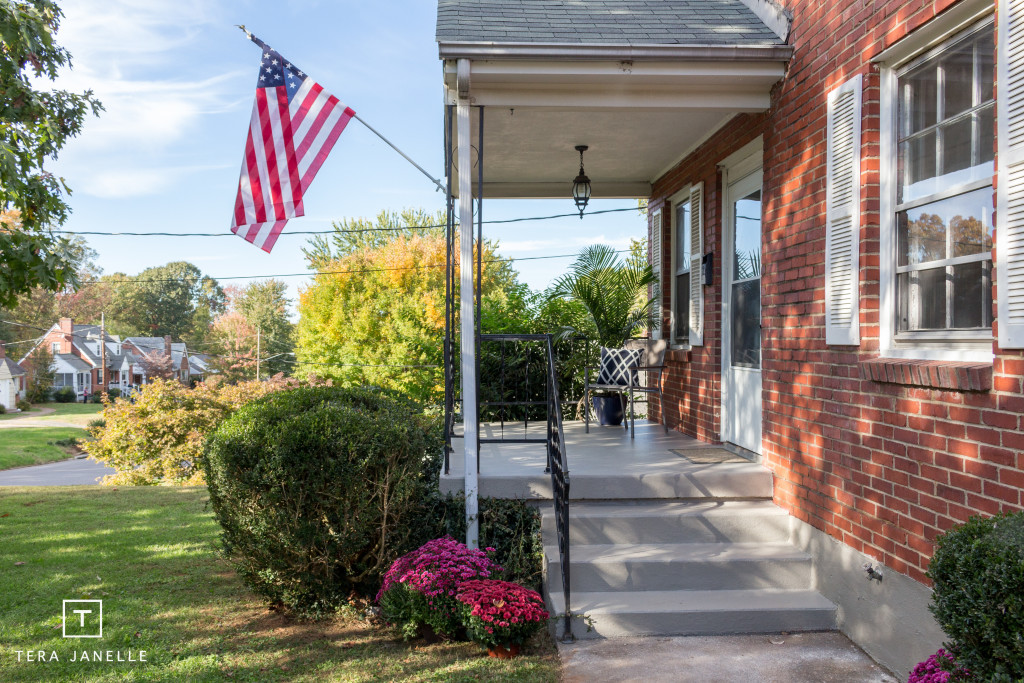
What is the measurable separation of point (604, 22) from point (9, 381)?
51.7 m

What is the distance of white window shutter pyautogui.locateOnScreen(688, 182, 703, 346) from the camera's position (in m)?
6.30

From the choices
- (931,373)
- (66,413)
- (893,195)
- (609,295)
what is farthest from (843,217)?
(66,413)

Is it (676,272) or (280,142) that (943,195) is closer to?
(676,272)

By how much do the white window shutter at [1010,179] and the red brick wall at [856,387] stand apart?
156 millimetres

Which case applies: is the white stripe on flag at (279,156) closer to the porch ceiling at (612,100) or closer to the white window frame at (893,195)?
the porch ceiling at (612,100)

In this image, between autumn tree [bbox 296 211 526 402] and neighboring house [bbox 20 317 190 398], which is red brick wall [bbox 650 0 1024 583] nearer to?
autumn tree [bbox 296 211 526 402]

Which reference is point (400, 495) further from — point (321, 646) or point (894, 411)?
point (894, 411)

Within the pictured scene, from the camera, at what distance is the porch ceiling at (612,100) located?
4.50m

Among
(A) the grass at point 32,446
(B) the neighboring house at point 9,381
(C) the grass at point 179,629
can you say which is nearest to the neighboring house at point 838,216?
(C) the grass at point 179,629

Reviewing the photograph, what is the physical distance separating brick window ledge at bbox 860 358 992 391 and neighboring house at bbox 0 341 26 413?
5119 cm

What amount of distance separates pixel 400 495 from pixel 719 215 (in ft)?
12.3

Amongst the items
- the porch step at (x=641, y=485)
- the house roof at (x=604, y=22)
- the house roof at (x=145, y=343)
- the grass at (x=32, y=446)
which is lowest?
the grass at (x=32, y=446)

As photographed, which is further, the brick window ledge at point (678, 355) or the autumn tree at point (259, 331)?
the autumn tree at point (259, 331)

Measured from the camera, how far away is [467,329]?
15.0ft
